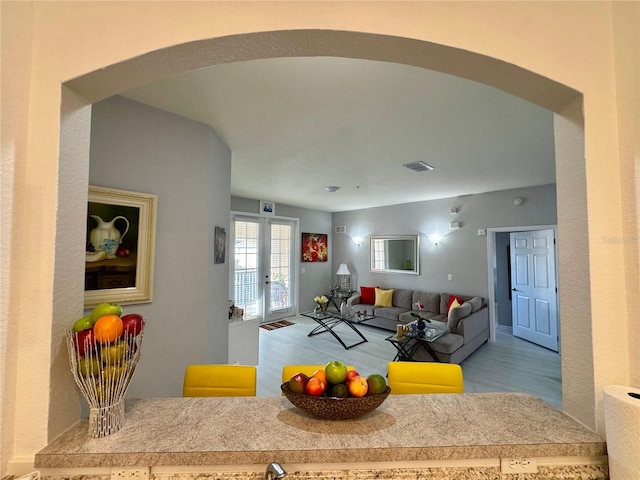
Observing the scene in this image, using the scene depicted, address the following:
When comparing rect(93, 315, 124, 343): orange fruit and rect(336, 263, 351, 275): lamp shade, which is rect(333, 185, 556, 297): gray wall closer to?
rect(336, 263, 351, 275): lamp shade

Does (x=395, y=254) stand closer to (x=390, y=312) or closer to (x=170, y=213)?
(x=390, y=312)

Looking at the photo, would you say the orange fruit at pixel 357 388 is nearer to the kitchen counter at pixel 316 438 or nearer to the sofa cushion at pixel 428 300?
the kitchen counter at pixel 316 438

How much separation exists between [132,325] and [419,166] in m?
3.17

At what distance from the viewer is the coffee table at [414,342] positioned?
346cm

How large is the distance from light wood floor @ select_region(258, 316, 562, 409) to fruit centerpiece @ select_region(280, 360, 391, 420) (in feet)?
7.35

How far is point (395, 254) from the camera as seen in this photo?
5.92 metres

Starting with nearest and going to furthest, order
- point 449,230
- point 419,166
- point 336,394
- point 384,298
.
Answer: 1. point 336,394
2. point 419,166
3. point 449,230
4. point 384,298

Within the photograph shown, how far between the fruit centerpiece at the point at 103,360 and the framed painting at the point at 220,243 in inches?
61.1

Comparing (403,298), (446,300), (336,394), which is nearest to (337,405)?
(336,394)

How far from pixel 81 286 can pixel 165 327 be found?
3.77 feet

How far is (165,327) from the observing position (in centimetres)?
193

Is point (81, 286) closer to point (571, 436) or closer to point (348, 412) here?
point (348, 412)

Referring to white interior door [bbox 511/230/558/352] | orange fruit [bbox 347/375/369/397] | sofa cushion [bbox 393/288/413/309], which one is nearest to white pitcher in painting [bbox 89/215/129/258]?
orange fruit [bbox 347/375/369/397]

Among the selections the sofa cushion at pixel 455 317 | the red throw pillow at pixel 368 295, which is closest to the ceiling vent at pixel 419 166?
the sofa cushion at pixel 455 317
